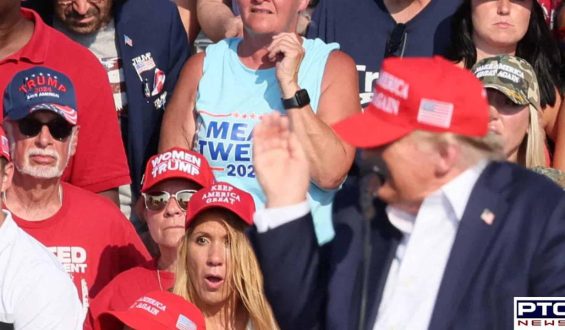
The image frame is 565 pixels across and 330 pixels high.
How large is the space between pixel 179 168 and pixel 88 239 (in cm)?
47

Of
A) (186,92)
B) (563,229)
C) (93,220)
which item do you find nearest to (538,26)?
(186,92)

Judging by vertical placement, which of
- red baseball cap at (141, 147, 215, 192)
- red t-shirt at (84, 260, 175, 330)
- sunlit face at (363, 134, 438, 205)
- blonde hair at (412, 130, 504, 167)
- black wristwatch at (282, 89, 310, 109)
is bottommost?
red t-shirt at (84, 260, 175, 330)

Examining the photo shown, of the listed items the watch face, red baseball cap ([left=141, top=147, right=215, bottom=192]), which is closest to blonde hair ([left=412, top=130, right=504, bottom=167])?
the watch face

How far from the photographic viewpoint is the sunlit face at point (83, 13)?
6.61 meters

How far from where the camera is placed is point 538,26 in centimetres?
636

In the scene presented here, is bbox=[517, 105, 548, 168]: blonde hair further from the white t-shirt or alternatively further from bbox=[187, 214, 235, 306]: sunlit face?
the white t-shirt

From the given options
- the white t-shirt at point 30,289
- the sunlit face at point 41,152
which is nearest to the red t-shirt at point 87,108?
the sunlit face at point 41,152

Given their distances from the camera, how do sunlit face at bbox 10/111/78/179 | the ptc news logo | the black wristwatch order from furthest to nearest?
1. sunlit face at bbox 10/111/78/179
2. the black wristwatch
3. the ptc news logo

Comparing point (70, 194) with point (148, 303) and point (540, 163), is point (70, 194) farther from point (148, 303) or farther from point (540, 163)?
point (540, 163)

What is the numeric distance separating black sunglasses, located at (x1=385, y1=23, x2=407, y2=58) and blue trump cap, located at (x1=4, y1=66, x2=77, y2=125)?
54.4 inches

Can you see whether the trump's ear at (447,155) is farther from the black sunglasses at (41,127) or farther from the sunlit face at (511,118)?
the black sunglasses at (41,127)

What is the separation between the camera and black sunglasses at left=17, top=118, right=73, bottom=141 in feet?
19.4

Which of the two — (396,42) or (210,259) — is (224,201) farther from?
(396,42)

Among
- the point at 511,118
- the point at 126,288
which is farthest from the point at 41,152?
the point at 511,118
